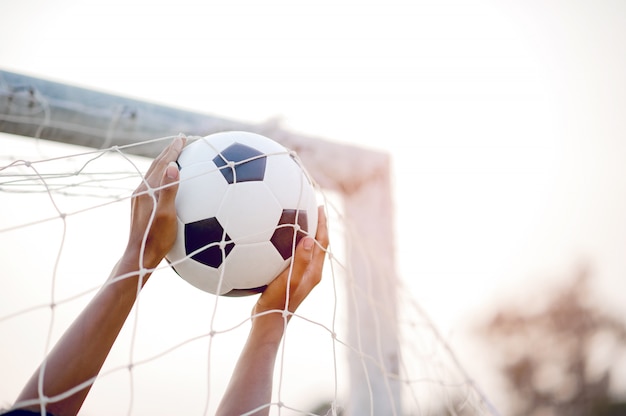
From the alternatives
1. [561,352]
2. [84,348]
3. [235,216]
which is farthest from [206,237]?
[561,352]

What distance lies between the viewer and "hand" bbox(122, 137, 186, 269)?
1.46 meters

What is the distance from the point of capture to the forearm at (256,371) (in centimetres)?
146

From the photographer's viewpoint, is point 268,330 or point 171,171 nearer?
point 171,171

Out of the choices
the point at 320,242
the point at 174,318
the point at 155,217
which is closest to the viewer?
the point at 155,217

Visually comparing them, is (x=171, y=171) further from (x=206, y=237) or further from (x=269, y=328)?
(x=269, y=328)

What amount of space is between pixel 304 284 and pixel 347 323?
0.91 meters

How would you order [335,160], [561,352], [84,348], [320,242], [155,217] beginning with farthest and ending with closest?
[561,352] → [335,160] → [320,242] → [155,217] → [84,348]

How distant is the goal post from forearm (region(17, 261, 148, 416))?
94cm

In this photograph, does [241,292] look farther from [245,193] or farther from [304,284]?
[245,193]

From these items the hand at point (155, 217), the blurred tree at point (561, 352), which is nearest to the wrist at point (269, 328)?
the hand at point (155, 217)

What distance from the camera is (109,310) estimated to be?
4.35 feet

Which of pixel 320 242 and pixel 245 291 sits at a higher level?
pixel 320 242

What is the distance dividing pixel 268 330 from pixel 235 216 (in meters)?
0.33

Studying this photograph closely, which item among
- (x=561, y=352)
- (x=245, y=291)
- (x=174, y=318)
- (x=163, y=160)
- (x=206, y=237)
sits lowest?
(x=561, y=352)
